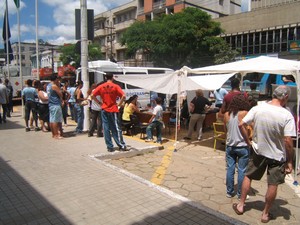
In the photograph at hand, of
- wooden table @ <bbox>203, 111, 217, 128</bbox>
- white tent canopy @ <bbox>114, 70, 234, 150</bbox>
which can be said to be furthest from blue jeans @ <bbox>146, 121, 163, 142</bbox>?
wooden table @ <bbox>203, 111, 217, 128</bbox>

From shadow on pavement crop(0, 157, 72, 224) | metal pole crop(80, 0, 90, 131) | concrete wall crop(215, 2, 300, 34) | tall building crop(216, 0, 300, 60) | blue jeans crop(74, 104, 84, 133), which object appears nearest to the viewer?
shadow on pavement crop(0, 157, 72, 224)

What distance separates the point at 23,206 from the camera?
3.80 metres

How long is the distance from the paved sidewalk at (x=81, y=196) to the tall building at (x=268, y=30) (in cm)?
2175

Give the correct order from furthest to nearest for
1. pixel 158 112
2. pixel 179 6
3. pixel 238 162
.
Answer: pixel 179 6, pixel 158 112, pixel 238 162

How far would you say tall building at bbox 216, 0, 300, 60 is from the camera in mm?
23516

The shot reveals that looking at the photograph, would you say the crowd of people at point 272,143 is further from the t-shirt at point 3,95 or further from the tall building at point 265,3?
the tall building at point 265,3

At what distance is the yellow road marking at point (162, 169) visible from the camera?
208 inches

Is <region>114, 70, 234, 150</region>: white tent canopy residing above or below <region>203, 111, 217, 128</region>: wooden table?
above

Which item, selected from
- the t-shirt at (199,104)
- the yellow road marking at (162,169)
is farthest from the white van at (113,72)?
the yellow road marking at (162,169)

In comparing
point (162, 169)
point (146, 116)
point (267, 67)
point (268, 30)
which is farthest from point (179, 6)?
point (162, 169)

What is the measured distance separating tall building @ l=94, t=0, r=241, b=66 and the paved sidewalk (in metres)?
28.6

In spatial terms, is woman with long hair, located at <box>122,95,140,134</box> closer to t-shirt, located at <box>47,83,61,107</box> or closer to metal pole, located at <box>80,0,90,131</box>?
metal pole, located at <box>80,0,90,131</box>

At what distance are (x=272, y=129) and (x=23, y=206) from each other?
131 inches

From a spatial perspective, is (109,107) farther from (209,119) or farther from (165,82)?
(209,119)
